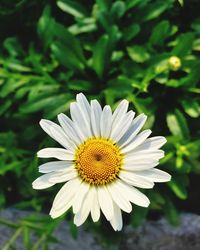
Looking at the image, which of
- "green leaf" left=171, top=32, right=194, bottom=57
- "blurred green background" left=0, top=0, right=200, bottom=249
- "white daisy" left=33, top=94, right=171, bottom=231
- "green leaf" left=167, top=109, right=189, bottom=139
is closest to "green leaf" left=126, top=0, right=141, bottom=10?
"blurred green background" left=0, top=0, right=200, bottom=249

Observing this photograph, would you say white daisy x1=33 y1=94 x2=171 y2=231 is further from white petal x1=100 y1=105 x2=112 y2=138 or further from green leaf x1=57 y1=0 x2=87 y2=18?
green leaf x1=57 y1=0 x2=87 y2=18

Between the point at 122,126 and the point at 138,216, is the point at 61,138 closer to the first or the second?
the point at 122,126

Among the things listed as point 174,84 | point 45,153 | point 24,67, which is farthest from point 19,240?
point 45,153

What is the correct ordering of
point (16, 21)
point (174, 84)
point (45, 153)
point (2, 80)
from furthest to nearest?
point (16, 21), point (2, 80), point (174, 84), point (45, 153)

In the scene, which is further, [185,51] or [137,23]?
[137,23]

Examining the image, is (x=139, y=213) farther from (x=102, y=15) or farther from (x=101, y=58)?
(x=102, y=15)

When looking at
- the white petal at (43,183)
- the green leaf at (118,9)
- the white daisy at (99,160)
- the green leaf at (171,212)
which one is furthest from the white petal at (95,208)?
the green leaf at (118,9)
